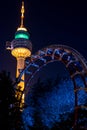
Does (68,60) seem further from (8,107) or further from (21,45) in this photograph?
(21,45)

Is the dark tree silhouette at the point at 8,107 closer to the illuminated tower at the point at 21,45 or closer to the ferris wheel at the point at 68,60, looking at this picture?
the ferris wheel at the point at 68,60

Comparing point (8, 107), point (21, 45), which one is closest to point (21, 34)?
point (21, 45)

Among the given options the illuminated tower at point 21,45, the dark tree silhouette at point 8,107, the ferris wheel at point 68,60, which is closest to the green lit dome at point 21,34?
the illuminated tower at point 21,45

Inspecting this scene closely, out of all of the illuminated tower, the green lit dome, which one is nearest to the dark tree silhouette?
the illuminated tower

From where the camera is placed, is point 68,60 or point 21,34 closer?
point 68,60

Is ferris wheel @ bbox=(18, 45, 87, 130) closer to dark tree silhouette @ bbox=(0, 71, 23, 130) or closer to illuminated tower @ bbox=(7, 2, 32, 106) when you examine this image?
dark tree silhouette @ bbox=(0, 71, 23, 130)

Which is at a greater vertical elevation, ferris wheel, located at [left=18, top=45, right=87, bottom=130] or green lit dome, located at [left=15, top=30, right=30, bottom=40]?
green lit dome, located at [left=15, top=30, right=30, bottom=40]

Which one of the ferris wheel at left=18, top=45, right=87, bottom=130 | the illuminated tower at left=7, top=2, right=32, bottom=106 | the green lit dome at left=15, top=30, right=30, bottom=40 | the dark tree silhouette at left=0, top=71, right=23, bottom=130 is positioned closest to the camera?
the dark tree silhouette at left=0, top=71, right=23, bottom=130

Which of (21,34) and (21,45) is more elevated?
(21,34)

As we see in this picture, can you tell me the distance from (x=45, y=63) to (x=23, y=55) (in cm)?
4363

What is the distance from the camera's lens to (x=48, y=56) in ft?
116

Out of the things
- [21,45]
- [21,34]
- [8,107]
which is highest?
[21,34]

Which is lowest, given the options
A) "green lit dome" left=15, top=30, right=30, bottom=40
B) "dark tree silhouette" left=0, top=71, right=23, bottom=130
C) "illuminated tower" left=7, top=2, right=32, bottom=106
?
"dark tree silhouette" left=0, top=71, right=23, bottom=130

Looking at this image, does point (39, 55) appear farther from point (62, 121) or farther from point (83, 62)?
point (62, 121)
